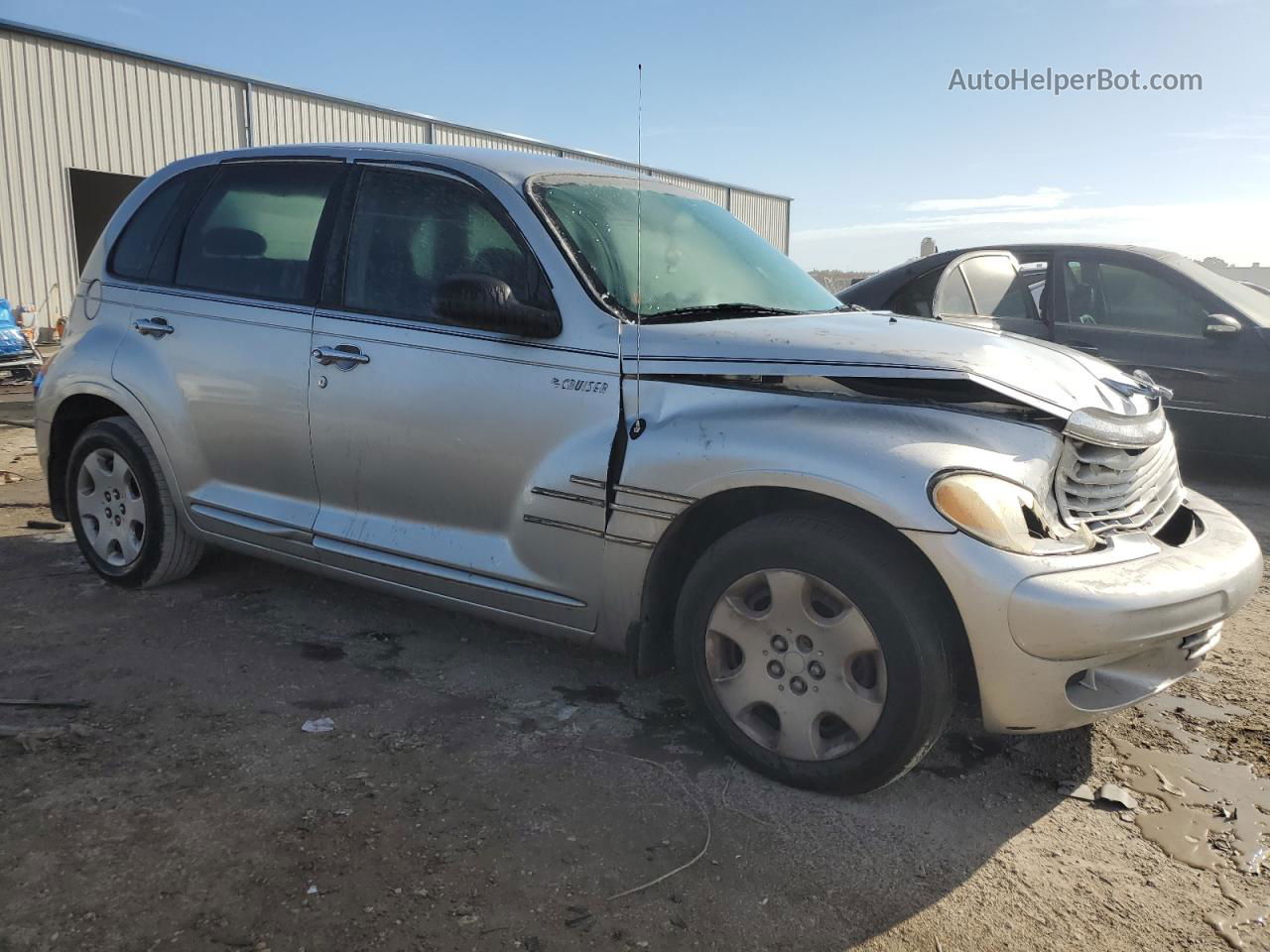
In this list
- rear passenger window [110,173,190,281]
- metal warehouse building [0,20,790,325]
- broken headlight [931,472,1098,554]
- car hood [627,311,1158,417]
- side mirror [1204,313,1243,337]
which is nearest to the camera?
broken headlight [931,472,1098,554]

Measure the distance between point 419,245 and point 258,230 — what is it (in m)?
0.89

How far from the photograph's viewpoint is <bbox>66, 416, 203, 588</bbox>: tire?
4.20 metres

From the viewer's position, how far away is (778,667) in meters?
2.74

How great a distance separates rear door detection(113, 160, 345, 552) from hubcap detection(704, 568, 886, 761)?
5.72 feet

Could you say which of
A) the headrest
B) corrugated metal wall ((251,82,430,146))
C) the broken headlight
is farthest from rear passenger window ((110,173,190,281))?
corrugated metal wall ((251,82,430,146))

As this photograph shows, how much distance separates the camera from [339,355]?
3533 mm

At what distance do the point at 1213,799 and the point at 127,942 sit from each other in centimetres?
279

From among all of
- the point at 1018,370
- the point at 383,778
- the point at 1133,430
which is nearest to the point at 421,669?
the point at 383,778

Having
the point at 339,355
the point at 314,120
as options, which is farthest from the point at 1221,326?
the point at 314,120

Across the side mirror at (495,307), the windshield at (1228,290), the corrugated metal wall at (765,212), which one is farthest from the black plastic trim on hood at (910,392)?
the corrugated metal wall at (765,212)

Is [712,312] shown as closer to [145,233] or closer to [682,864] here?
[682,864]

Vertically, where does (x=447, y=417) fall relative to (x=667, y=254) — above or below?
below

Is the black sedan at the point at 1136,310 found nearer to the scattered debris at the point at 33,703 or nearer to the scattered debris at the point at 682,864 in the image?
the scattered debris at the point at 682,864

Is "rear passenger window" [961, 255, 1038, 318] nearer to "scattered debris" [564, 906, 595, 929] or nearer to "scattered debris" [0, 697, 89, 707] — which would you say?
"scattered debris" [564, 906, 595, 929]
